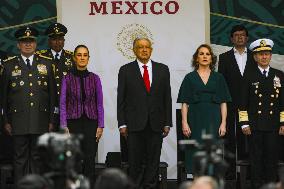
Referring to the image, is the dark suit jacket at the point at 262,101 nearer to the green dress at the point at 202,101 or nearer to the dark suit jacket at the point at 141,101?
the green dress at the point at 202,101

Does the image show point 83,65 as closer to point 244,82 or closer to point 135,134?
point 135,134

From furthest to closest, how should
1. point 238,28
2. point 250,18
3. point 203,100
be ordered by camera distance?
point 250,18
point 238,28
point 203,100

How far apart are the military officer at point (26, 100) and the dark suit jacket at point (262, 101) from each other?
2.38 meters

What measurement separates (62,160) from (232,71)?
4787mm

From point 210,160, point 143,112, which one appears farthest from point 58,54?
point 210,160

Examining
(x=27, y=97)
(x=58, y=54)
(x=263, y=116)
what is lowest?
(x=263, y=116)

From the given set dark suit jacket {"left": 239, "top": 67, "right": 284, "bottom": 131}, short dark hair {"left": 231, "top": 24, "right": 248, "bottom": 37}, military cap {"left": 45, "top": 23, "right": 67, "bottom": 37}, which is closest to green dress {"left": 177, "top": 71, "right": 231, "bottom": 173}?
dark suit jacket {"left": 239, "top": 67, "right": 284, "bottom": 131}

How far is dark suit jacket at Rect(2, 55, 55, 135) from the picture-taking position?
11.7 metres

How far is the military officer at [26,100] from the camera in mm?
11656

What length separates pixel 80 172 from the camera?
453 inches

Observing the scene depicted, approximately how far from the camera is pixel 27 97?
1172cm

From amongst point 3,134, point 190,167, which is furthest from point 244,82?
point 3,134

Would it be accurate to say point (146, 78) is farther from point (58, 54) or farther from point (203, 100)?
point (58, 54)

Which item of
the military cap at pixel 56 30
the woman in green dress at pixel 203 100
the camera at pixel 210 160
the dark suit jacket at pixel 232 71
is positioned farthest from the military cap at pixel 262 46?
the camera at pixel 210 160
